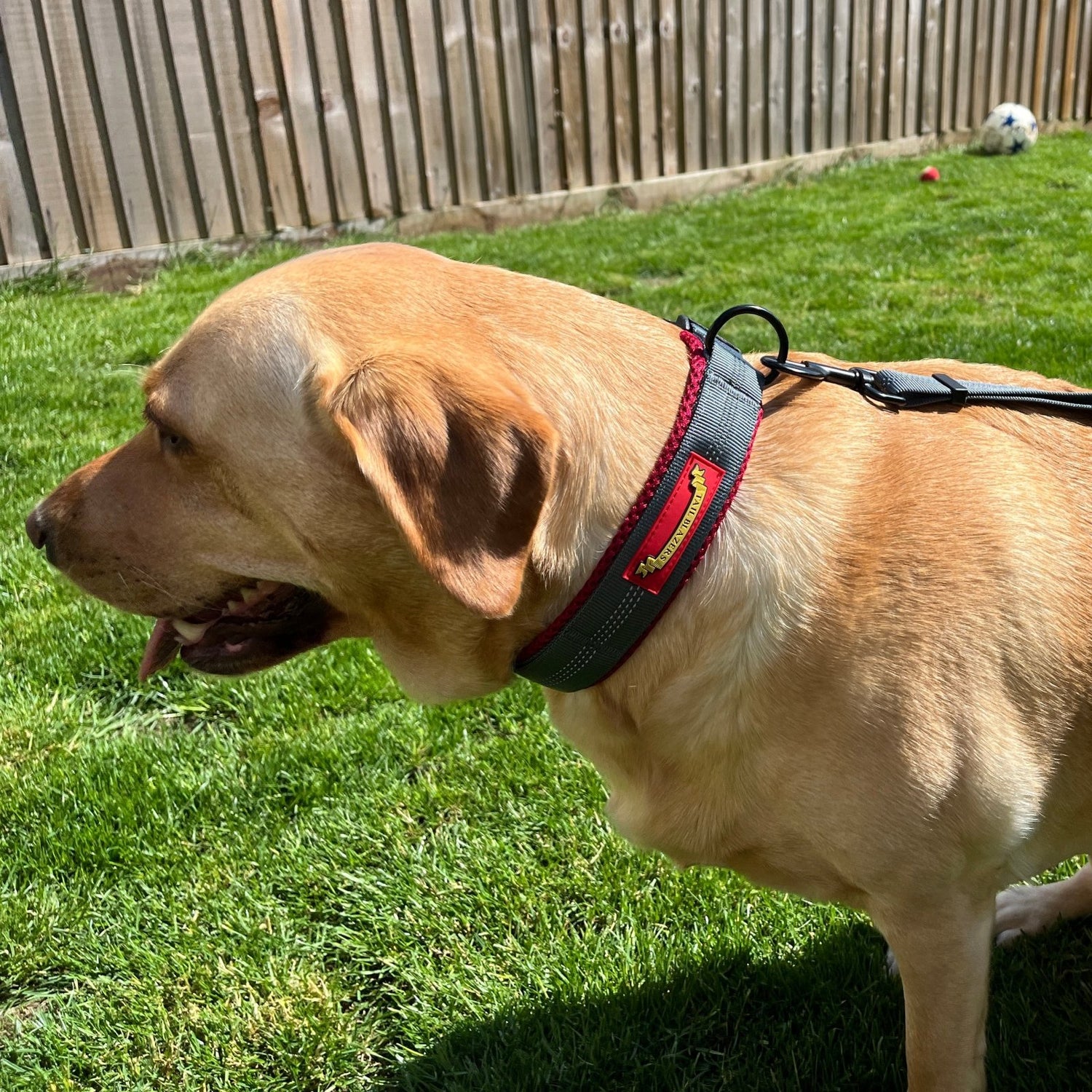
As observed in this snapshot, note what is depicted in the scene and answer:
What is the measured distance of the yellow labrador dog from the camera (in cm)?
187

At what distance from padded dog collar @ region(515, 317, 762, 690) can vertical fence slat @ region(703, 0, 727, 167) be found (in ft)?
31.7

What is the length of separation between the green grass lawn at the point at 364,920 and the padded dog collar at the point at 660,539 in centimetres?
28

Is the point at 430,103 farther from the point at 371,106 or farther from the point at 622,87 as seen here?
the point at 622,87

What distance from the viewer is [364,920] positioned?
9.48 feet

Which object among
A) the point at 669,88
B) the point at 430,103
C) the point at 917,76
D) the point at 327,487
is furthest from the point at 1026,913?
the point at 917,76

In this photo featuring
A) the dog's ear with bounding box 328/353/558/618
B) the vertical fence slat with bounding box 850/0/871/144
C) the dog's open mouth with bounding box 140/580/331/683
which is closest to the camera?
the dog's ear with bounding box 328/353/558/618

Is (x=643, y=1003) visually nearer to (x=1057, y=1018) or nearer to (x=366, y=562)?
(x=1057, y=1018)

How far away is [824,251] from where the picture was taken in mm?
8312

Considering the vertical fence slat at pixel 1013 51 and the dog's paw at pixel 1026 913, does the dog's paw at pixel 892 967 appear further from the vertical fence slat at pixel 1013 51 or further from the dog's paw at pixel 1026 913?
the vertical fence slat at pixel 1013 51

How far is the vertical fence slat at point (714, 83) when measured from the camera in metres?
10.3

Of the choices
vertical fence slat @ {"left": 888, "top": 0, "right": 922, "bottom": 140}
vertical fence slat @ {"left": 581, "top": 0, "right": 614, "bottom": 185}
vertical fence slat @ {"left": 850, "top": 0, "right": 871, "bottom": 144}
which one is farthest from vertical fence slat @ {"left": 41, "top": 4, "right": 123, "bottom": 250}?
vertical fence slat @ {"left": 888, "top": 0, "right": 922, "bottom": 140}

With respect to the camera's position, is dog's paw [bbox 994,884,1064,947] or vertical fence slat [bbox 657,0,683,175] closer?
dog's paw [bbox 994,884,1064,947]

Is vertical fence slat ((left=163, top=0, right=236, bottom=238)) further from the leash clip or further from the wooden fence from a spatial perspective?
the leash clip

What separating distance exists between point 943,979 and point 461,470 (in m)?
1.36
